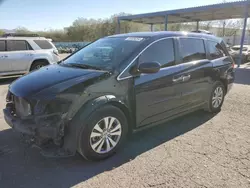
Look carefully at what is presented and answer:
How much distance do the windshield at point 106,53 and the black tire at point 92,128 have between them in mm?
649

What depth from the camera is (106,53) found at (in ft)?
12.1

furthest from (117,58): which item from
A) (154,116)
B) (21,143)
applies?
(21,143)

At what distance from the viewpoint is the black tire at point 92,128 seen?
277cm

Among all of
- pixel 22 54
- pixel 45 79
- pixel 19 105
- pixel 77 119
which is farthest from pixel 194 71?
pixel 22 54

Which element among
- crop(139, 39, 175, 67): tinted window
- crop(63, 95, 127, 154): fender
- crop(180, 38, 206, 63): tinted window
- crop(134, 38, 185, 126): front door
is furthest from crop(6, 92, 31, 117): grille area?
crop(180, 38, 206, 63): tinted window

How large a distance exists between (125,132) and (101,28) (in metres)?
39.0

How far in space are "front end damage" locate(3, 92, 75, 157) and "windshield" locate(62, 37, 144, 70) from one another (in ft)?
3.17

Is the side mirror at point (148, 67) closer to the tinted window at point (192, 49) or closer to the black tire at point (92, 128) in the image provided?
the black tire at point (92, 128)

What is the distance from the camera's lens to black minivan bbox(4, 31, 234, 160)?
268cm

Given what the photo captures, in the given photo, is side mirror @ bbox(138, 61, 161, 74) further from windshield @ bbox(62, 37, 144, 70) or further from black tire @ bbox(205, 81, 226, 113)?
black tire @ bbox(205, 81, 226, 113)

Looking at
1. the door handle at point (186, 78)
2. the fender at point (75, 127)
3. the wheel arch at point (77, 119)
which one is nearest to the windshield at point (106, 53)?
the wheel arch at point (77, 119)

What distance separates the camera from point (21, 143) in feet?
11.5

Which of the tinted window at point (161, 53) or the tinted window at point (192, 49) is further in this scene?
the tinted window at point (192, 49)

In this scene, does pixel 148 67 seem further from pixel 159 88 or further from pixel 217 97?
pixel 217 97
